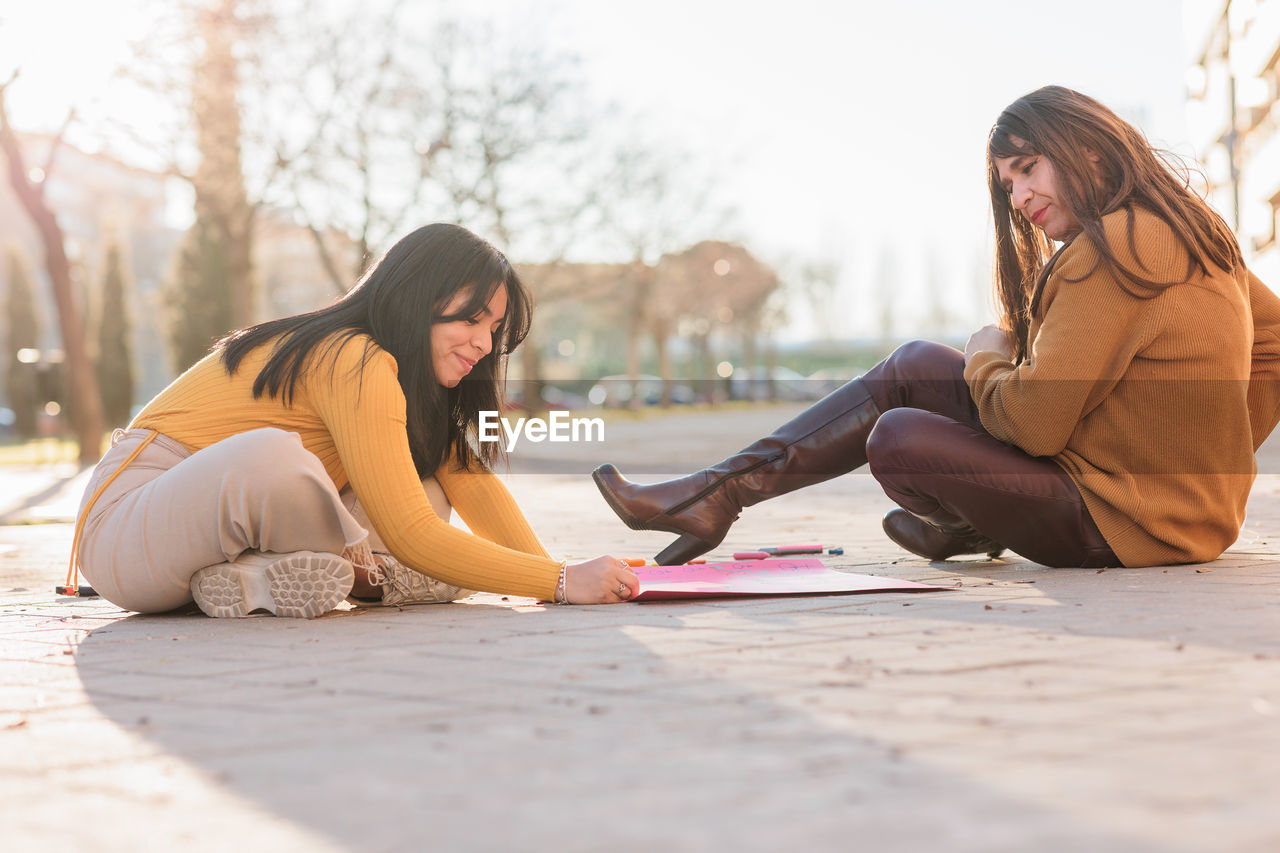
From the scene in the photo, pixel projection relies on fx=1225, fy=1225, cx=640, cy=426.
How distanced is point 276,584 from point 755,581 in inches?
59.7

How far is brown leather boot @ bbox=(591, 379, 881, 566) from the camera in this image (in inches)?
162

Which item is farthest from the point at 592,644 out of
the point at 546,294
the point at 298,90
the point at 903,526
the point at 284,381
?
the point at 546,294

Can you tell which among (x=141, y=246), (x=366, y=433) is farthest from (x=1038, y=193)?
(x=141, y=246)

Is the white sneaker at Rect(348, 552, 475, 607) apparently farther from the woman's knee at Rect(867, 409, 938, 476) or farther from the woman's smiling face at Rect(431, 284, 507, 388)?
the woman's knee at Rect(867, 409, 938, 476)

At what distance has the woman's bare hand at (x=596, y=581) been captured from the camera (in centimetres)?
353

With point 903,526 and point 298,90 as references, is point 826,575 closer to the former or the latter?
point 903,526

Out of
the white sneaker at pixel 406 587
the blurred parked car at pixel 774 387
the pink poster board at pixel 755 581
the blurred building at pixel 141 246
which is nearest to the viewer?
the pink poster board at pixel 755 581

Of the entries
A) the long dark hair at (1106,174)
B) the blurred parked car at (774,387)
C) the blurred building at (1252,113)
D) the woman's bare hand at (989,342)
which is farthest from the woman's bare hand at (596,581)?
the blurred parked car at (774,387)

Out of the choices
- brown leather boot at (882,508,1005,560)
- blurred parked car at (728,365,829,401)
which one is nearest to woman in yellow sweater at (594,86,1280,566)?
brown leather boot at (882,508,1005,560)

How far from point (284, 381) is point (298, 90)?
1777 cm

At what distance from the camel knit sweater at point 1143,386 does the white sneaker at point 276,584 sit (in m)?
2.07

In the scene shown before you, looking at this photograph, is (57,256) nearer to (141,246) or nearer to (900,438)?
(900,438)

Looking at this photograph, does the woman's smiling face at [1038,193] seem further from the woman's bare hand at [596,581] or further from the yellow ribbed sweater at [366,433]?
the yellow ribbed sweater at [366,433]

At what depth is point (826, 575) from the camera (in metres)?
4.20
